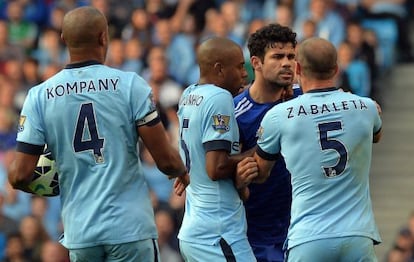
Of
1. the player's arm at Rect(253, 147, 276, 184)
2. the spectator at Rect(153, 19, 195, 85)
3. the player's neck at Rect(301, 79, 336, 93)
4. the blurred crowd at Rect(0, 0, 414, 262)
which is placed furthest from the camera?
the spectator at Rect(153, 19, 195, 85)

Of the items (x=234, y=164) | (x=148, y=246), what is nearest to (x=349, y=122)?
(x=234, y=164)

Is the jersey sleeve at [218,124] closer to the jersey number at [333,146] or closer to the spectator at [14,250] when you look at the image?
the jersey number at [333,146]

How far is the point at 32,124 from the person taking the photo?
7914mm

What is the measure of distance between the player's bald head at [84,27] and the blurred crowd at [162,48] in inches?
250

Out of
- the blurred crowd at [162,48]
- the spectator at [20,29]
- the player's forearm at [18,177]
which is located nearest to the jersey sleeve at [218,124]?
the player's forearm at [18,177]

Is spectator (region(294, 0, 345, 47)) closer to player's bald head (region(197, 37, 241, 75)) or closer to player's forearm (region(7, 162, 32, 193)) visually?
player's bald head (region(197, 37, 241, 75))

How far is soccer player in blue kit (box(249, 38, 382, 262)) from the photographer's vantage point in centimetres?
793

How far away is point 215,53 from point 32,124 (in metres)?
1.28

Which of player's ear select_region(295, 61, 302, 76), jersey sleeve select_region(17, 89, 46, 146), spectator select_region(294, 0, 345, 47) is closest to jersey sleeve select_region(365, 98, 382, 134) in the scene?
player's ear select_region(295, 61, 302, 76)

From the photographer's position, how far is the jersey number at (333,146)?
7918mm

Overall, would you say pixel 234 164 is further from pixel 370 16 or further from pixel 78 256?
pixel 370 16

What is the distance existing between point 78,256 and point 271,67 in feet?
5.62

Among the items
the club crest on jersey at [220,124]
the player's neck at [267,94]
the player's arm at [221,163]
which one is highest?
the player's neck at [267,94]

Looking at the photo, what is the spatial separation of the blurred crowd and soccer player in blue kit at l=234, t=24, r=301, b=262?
213 inches
